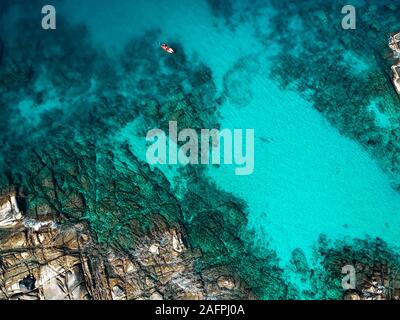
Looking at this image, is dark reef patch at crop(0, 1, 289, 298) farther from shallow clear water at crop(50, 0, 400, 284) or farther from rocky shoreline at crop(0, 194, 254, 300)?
shallow clear water at crop(50, 0, 400, 284)

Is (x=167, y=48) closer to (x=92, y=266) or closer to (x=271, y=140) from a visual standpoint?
(x=271, y=140)

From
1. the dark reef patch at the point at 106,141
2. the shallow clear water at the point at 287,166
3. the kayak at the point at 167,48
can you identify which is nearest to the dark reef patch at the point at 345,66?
Answer: the shallow clear water at the point at 287,166

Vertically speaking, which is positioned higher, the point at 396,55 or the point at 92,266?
the point at 396,55

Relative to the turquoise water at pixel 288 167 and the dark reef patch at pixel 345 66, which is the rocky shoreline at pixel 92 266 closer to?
the turquoise water at pixel 288 167

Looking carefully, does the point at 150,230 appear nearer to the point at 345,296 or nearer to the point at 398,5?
the point at 345,296

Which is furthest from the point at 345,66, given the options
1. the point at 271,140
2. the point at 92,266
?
the point at 92,266

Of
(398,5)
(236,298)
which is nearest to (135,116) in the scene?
(236,298)
